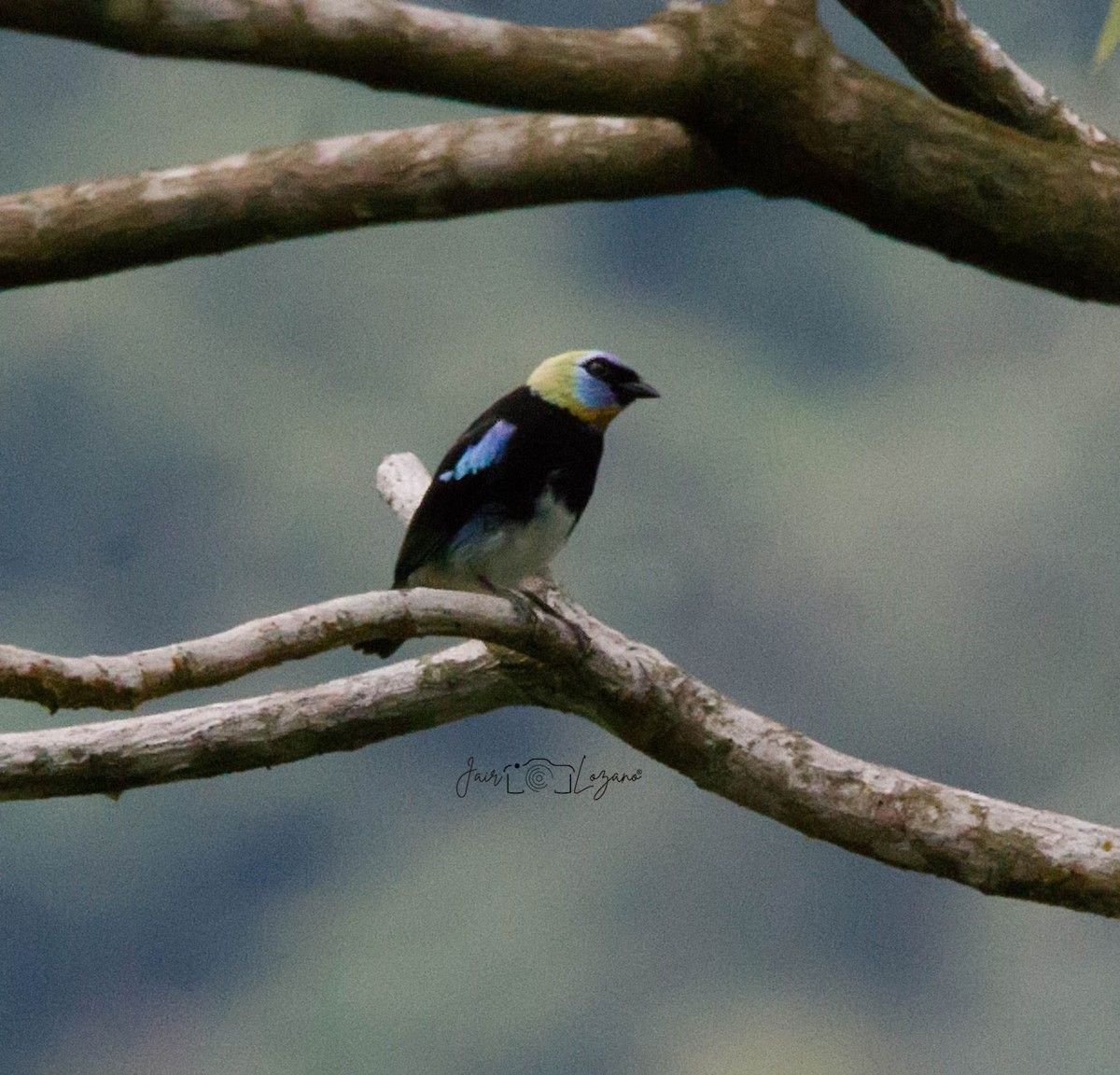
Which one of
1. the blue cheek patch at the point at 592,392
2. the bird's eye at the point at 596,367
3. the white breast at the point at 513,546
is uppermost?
the bird's eye at the point at 596,367

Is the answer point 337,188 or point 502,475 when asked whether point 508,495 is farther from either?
point 337,188

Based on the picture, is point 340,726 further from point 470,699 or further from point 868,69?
point 868,69

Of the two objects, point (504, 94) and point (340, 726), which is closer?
point (504, 94)

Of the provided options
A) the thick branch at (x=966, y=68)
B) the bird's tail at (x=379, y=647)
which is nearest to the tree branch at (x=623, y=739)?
the bird's tail at (x=379, y=647)

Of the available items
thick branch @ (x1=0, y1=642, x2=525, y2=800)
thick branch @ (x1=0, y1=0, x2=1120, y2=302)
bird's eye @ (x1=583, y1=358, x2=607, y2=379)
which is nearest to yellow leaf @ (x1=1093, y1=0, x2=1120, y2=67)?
thick branch @ (x1=0, y1=0, x2=1120, y2=302)

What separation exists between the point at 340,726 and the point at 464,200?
165 cm

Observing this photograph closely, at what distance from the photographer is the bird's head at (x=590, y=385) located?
384 cm

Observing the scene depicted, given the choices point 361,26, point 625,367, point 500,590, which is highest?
point 361,26

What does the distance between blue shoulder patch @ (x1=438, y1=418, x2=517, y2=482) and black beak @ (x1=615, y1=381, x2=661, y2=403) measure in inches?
13.5

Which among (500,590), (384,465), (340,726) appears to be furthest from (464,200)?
(384,465)

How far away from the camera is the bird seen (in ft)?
11.6

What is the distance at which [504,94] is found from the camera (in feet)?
4.33

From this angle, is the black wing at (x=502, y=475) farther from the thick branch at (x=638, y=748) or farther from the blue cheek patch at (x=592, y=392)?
the thick branch at (x=638, y=748)

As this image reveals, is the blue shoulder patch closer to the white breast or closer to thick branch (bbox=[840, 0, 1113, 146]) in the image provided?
the white breast
